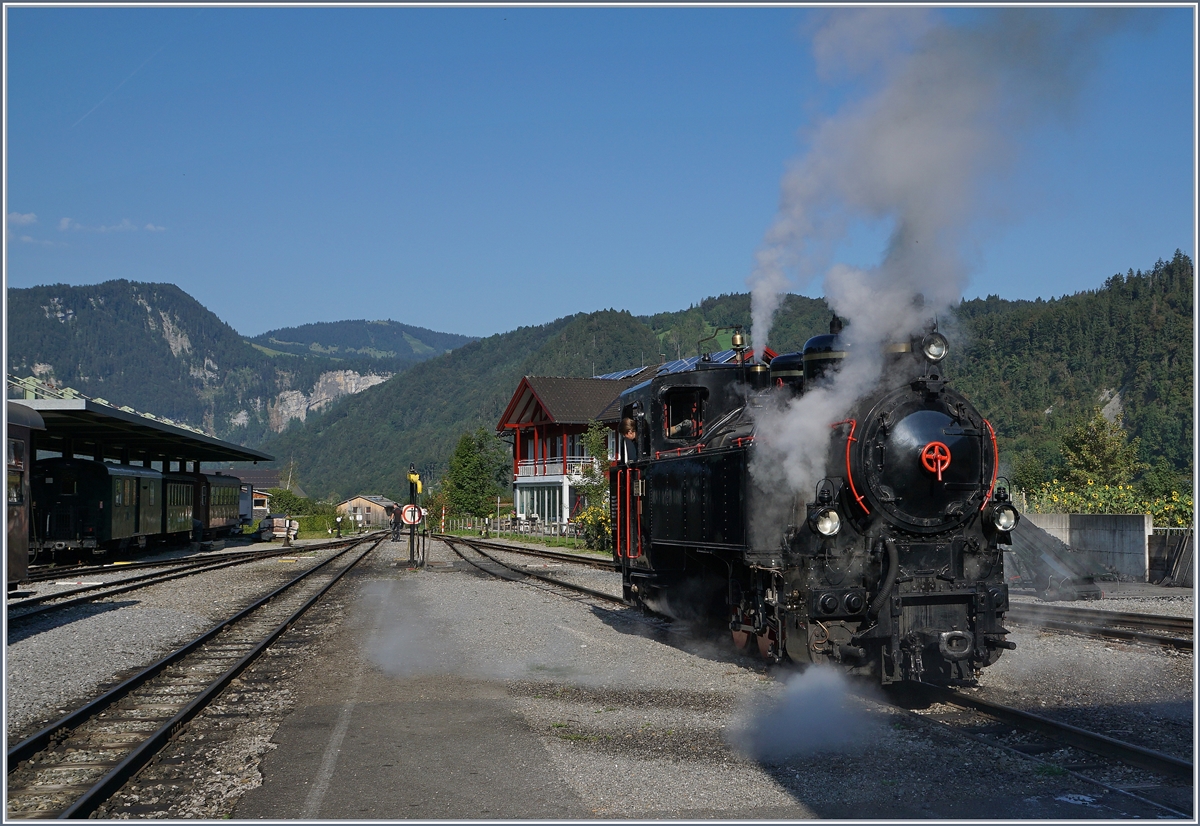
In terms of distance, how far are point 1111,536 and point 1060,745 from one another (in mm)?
16148

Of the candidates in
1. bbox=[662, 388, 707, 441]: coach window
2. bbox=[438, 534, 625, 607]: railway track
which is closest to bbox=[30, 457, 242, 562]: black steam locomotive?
bbox=[438, 534, 625, 607]: railway track

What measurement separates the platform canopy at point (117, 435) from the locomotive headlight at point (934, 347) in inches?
567

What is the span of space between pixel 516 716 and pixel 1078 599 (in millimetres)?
12230

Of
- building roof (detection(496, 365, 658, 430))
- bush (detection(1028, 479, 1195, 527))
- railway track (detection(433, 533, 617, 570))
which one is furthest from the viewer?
building roof (detection(496, 365, 658, 430))

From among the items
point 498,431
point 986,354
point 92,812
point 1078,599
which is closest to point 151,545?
point 498,431

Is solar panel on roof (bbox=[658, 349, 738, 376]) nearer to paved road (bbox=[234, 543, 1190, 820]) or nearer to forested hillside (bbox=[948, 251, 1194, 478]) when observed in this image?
paved road (bbox=[234, 543, 1190, 820])

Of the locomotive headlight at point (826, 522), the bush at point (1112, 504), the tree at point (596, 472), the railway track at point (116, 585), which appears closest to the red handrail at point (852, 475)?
the locomotive headlight at point (826, 522)

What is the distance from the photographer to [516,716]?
337 inches

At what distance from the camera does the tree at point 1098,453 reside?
4534 cm

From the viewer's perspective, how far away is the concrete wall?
2075 centimetres

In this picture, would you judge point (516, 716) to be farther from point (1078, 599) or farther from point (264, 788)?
point (1078, 599)

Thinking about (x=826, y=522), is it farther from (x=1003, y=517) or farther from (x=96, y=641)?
(x=96, y=641)

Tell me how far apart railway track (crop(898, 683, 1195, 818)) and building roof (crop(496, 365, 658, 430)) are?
141ft

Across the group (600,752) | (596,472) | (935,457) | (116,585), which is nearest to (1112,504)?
(596,472)
